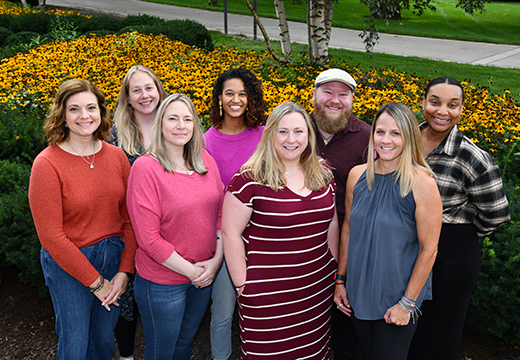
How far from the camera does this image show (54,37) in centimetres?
1029

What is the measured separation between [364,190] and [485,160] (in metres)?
0.74

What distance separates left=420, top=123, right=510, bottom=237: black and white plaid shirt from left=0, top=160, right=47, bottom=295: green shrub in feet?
10.5

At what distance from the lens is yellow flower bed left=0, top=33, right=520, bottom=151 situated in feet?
16.4

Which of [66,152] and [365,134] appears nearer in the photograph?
[66,152]

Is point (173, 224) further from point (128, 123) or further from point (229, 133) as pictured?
point (128, 123)

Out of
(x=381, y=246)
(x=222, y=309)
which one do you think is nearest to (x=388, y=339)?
(x=381, y=246)

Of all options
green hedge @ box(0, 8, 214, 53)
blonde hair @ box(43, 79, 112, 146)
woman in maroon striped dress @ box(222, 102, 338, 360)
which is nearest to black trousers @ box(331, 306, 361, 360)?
woman in maroon striped dress @ box(222, 102, 338, 360)

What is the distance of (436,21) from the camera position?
2544 cm

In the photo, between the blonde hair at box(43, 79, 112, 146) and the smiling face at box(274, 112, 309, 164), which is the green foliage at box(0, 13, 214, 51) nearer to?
the blonde hair at box(43, 79, 112, 146)

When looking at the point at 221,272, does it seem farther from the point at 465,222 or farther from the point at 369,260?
the point at 465,222

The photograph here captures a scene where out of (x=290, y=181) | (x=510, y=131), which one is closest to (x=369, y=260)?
(x=290, y=181)

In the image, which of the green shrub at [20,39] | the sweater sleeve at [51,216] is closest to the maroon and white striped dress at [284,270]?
the sweater sleeve at [51,216]

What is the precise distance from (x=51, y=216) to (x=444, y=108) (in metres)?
2.39

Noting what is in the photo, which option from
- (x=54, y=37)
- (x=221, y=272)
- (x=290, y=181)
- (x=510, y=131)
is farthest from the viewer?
(x=54, y=37)
